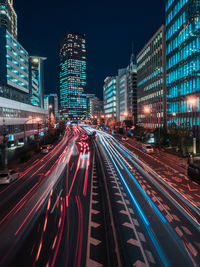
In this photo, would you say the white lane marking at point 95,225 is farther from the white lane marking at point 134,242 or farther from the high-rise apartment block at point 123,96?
the high-rise apartment block at point 123,96

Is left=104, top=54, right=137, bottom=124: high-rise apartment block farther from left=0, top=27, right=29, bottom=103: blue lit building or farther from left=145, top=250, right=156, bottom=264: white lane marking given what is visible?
left=145, top=250, right=156, bottom=264: white lane marking

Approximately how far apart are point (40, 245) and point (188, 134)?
119 ft

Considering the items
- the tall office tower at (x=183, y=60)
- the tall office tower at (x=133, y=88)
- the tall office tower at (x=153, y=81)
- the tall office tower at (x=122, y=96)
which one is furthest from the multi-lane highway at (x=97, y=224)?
the tall office tower at (x=122, y=96)

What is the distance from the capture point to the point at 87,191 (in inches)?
752

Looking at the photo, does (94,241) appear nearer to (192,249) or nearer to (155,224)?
(155,224)

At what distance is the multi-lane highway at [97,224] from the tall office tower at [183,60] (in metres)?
33.5

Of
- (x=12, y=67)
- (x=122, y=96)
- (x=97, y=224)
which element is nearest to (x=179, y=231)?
(x=97, y=224)

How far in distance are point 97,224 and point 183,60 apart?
5732 centimetres

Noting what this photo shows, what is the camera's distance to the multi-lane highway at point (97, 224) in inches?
379

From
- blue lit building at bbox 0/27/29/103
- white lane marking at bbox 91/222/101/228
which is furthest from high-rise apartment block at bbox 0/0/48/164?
white lane marking at bbox 91/222/101/228

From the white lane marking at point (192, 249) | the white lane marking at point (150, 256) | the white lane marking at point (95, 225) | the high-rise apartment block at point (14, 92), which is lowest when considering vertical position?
the white lane marking at point (192, 249)

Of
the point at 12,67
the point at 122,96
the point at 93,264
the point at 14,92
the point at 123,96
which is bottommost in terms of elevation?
the point at 93,264

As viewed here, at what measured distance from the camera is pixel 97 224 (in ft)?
41.8

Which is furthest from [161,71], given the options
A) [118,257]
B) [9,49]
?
[118,257]
